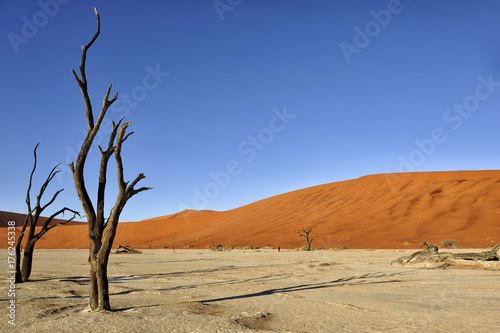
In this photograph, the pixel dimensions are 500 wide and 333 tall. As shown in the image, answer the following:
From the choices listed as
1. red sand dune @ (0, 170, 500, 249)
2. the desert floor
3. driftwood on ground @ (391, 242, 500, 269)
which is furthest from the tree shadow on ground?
red sand dune @ (0, 170, 500, 249)

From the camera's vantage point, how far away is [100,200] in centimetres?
592

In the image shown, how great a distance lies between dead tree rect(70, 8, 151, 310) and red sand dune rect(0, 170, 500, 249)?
95.0 ft

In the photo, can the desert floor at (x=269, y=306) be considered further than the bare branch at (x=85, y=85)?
No

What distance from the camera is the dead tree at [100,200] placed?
18.9ft

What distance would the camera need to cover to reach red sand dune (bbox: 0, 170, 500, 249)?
3516 cm

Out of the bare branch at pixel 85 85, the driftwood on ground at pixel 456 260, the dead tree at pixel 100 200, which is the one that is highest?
the bare branch at pixel 85 85

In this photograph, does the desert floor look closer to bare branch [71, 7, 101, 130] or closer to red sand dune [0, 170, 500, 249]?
bare branch [71, 7, 101, 130]

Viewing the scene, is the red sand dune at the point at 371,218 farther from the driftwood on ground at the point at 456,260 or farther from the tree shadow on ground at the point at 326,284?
the tree shadow on ground at the point at 326,284

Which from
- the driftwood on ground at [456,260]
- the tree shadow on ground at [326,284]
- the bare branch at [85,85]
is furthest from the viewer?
the driftwood on ground at [456,260]

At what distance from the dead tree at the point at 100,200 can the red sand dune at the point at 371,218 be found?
28.9m

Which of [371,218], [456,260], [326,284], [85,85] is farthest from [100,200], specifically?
[371,218]

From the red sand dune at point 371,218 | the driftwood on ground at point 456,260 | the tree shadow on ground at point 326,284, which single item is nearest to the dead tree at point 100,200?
the tree shadow on ground at point 326,284

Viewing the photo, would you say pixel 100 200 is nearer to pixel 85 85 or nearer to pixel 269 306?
pixel 85 85

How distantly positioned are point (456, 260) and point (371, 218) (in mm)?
30372
